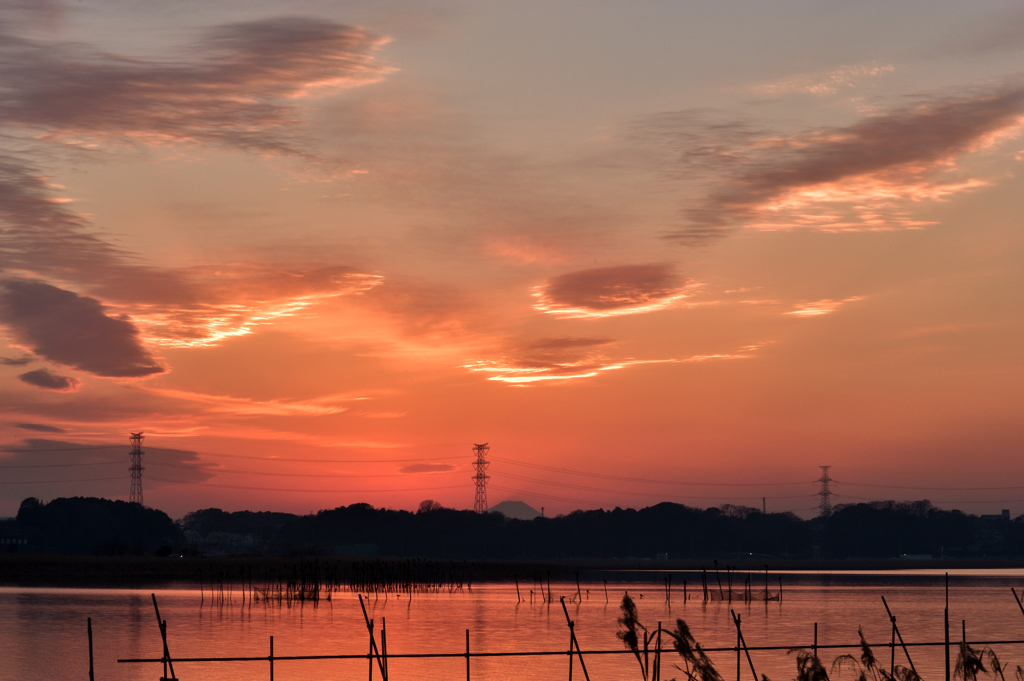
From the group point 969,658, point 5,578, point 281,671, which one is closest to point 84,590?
point 5,578

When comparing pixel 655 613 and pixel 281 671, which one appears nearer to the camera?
pixel 281 671

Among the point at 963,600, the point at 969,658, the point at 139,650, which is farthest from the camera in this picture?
the point at 963,600

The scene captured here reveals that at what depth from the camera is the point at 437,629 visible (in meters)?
72.4

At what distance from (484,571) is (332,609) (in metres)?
107

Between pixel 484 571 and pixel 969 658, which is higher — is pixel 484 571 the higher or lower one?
the lower one

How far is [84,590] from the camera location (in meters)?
118

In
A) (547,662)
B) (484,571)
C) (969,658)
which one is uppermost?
(969,658)

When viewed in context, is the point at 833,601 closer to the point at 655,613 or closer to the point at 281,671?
the point at 655,613

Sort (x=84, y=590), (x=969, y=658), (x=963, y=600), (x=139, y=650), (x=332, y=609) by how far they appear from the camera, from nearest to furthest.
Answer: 1. (x=969, y=658)
2. (x=139, y=650)
3. (x=332, y=609)
4. (x=963, y=600)
5. (x=84, y=590)

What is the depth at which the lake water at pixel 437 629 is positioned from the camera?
50.2 m

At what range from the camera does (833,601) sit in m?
107

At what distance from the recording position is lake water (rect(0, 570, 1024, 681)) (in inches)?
1976

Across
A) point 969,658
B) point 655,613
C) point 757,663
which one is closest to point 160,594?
point 655,613

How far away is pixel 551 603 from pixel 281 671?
56.1 meters
